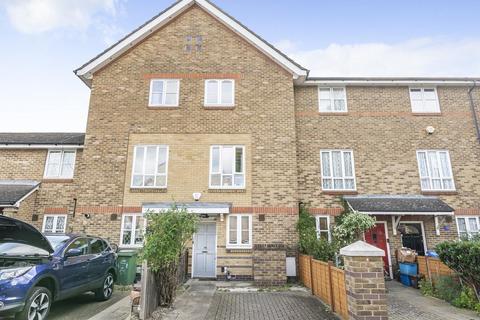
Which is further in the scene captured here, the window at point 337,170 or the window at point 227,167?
the window at point 337,170

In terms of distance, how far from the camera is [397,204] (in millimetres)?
12266

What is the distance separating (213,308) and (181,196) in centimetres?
570

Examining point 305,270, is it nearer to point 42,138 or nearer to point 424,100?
point 424,100

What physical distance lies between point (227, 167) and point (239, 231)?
2.76 meters

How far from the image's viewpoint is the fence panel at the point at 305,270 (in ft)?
31.5

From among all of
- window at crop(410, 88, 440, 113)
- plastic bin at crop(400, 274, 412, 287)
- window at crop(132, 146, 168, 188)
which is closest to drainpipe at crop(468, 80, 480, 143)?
window at crop(410, 88, 440, 113)

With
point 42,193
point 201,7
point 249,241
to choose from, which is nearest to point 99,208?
point 42,193

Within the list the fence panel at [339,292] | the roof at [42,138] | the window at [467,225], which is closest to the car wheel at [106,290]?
the fence panel at [339,292]

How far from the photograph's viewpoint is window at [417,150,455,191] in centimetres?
1331

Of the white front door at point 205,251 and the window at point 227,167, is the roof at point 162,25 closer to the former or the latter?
the window at point 227,167

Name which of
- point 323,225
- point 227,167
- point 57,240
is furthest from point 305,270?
point 57,240

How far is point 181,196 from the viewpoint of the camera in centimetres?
1224

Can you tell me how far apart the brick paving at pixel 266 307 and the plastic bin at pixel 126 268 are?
3347mm

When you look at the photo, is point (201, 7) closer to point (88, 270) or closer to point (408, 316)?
point (88, 270)
